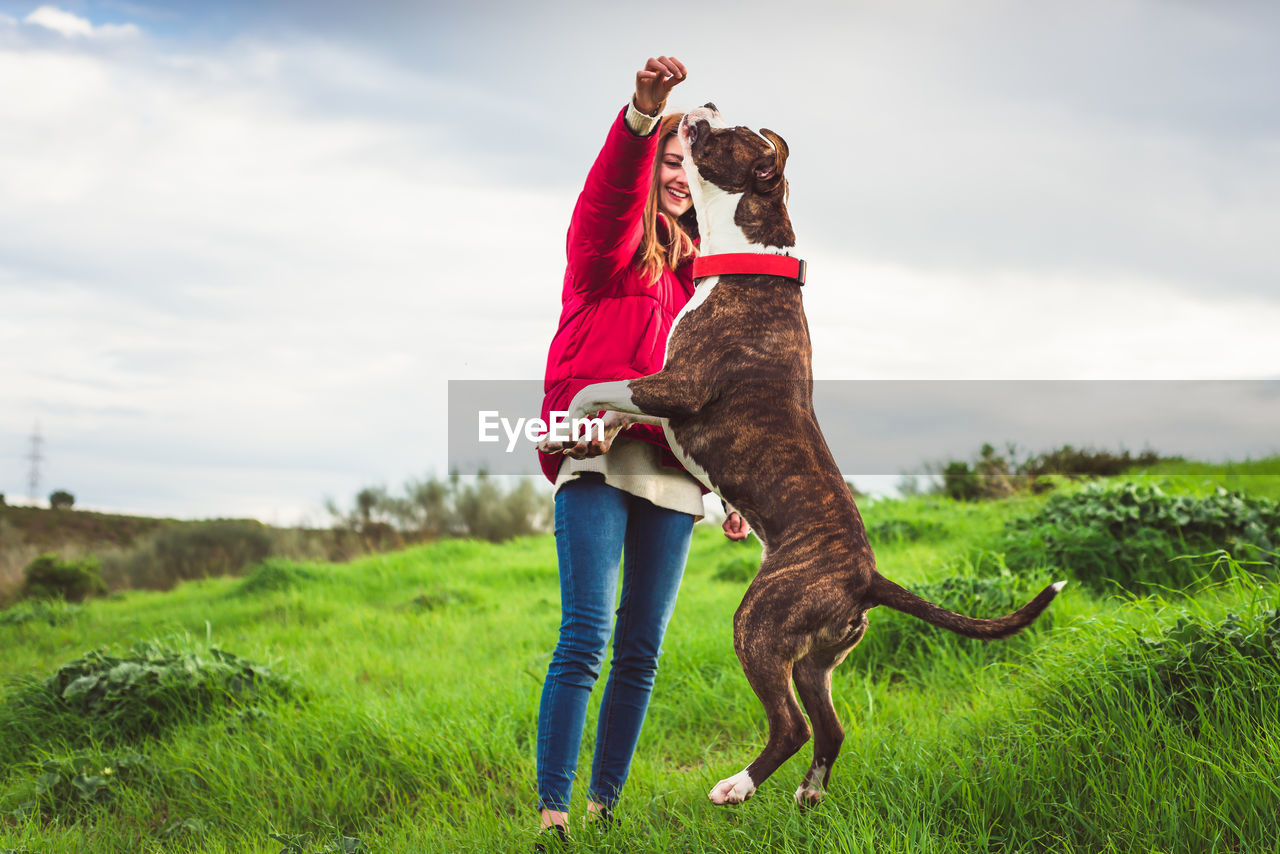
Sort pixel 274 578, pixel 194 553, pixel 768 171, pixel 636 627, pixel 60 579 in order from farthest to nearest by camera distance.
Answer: pixel 194 553 → pixel 60 579 → pixel 274 578 → pixel 636 627 → pixel 768 171

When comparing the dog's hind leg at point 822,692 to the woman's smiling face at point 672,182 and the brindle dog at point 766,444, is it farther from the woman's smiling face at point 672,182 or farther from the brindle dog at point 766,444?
the woman's smiling face at point 672,182

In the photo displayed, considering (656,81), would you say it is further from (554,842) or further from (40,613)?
(40,613)

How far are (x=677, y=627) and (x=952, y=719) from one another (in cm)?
257

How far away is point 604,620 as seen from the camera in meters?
2.83

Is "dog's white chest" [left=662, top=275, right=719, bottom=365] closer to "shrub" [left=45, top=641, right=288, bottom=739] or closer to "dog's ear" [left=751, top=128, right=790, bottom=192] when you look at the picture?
"dog's ear" [left=751, top=128, right=790, bottom=192]

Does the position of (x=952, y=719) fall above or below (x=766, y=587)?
below

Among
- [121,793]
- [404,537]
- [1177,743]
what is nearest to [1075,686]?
[1177,743]

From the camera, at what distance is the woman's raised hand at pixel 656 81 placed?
214 cm

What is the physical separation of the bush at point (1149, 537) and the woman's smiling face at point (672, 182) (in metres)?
4.33

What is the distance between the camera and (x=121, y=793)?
4.03 meters

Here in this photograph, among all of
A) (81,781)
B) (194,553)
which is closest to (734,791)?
(81,781)

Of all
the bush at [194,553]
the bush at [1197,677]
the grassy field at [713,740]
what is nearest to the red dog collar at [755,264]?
the grassy field at [713,740]

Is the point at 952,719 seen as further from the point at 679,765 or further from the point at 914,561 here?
the point at 914,561

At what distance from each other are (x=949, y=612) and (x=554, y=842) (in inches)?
58.8
